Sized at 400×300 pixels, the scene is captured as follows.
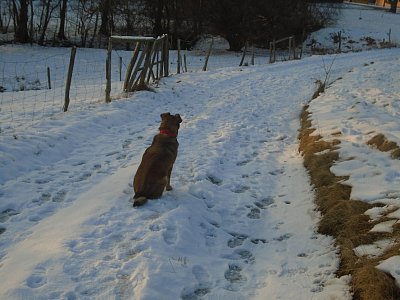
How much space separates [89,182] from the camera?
21.7 ft

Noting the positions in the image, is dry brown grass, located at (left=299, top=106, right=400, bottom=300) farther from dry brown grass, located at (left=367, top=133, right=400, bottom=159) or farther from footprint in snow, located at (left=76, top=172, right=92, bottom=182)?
footprint in snow, located at (left=76, top=172, right=92, bottom=182)

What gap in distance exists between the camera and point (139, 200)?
549 cm

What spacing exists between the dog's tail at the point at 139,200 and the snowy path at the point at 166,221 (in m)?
0.09

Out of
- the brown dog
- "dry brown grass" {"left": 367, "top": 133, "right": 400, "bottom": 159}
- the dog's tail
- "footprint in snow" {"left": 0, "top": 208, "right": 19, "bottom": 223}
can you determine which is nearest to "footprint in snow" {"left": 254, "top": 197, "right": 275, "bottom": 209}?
the brown dog

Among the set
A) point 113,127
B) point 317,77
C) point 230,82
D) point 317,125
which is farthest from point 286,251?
point 317,77

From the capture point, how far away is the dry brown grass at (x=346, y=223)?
3535 mm

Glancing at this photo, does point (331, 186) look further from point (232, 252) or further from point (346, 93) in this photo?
point (346, 93)

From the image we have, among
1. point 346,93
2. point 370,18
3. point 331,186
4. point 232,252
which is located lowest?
point 232,252

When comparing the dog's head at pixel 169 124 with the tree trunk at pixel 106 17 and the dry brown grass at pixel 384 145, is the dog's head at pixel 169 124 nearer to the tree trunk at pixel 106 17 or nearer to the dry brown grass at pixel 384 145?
the dry brown grass at pixel 384 145

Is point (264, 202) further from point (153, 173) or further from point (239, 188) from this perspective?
point (153, 173)

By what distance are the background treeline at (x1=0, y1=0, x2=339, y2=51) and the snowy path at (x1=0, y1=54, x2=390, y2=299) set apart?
2803 centimetres

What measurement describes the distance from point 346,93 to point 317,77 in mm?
6211

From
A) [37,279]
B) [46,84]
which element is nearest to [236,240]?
[37,279]

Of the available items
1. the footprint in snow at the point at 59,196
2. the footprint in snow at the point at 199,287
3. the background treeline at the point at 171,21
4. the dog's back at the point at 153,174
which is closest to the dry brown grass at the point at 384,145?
the dog's back at the point at 153,174
